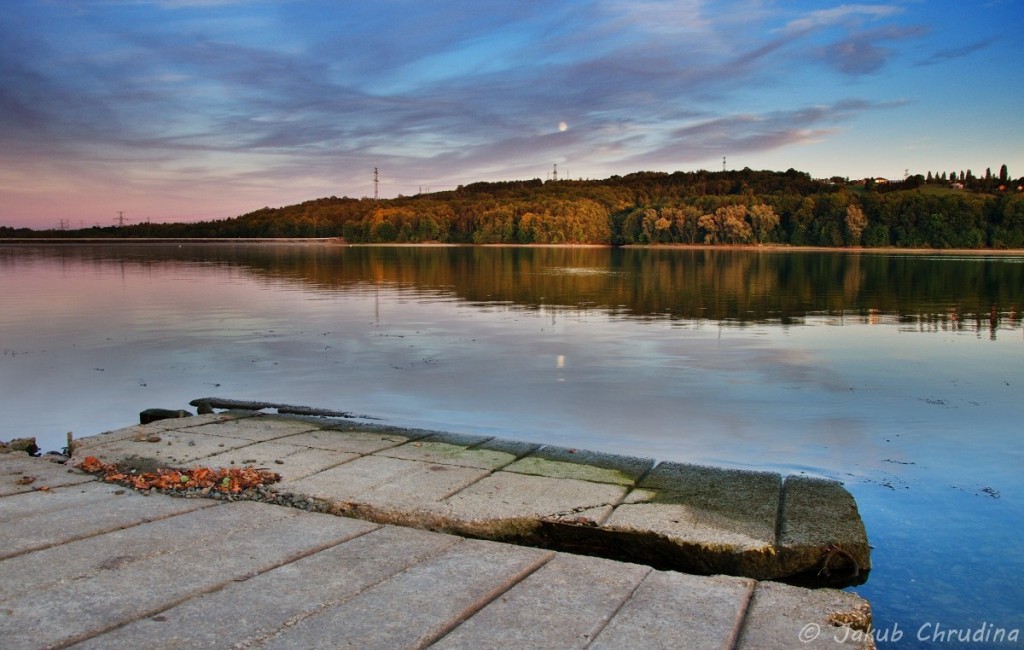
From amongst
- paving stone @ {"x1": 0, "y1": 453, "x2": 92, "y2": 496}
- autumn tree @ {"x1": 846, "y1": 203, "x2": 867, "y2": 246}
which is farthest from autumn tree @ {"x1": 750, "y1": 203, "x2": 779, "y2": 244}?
paving stone @ {"x1": 0, "y1": 453, "x2": 92, "y2": 496}

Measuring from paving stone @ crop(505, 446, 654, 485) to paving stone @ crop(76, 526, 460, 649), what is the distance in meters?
2.29

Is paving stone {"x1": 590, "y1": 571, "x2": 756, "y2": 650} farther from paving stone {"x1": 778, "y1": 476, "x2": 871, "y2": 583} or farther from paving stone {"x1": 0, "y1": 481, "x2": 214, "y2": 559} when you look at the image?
paving stone {"x1": 0, "y1": 481, "x2": 214, "y2": 559}

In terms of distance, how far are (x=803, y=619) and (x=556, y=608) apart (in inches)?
65.7

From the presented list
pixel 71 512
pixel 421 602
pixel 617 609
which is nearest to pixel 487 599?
pixel 421 602

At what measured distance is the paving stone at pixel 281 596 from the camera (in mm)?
4688

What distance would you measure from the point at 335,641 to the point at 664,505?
377 cm

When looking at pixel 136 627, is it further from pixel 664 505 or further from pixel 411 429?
pixel 411 429

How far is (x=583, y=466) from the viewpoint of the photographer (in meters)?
8.89

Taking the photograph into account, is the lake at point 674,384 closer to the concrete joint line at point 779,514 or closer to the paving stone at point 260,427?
the concrete joint line at point 779,514

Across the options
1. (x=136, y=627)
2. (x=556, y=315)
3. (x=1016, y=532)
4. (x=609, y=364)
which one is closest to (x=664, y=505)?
(x=1016, y=532)

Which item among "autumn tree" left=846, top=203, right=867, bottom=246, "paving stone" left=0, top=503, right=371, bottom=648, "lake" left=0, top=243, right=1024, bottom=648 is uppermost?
"autumn tree" left=846, top=203, right=867, bottom=246

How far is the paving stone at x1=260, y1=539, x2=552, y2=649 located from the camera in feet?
15.4

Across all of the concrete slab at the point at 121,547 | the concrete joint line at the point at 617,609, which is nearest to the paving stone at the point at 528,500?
the concrete joint line at the point at 617,609

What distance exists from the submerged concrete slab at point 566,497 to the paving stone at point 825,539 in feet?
0.04
